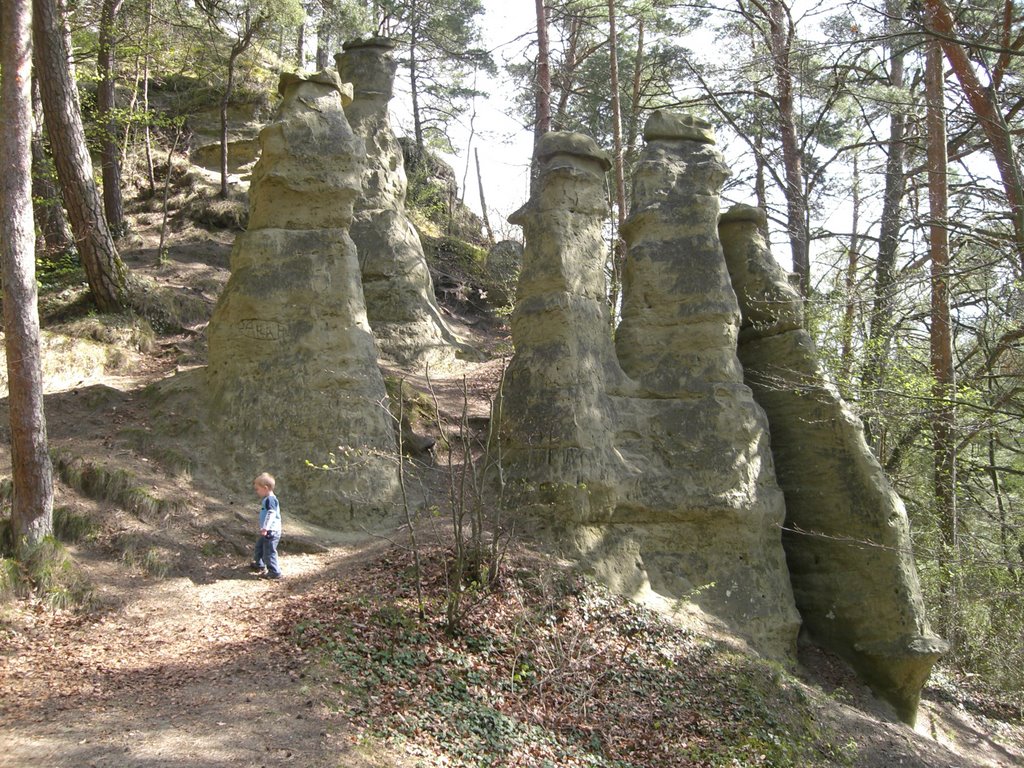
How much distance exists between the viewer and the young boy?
34.8ft

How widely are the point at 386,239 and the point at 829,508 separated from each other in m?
10.4

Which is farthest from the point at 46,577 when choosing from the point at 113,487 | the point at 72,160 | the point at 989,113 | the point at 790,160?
the point at 790,160

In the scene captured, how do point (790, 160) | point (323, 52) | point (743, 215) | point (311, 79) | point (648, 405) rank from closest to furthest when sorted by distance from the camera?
1. point (648, 405)
2. point (311, 79)
3. point (743, 215)
4. point (790, 160)
5. point (323, 52)

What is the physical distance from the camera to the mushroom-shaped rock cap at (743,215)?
47.8ft

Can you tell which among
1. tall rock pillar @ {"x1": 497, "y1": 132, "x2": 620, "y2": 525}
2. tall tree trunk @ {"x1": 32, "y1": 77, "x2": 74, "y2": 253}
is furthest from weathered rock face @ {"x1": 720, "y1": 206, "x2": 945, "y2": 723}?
tall tree trunk @ {"x1": 32, "y1": 77, "x2": 74, "y2": 253}

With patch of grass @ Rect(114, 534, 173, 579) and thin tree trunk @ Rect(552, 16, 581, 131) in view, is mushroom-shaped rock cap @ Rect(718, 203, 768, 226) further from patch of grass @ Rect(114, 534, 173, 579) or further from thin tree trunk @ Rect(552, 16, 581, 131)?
thin tree trunk @ Rect(552, 16, 581, 131)

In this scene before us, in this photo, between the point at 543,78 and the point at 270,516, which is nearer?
the point at 270,516

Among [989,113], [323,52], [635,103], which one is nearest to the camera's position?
[989,113]

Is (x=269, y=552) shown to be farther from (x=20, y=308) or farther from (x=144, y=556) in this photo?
(x=20, y=308)

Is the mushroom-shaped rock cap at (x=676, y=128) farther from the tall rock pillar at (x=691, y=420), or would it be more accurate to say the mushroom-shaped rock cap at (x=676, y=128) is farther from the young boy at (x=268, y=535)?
the young boy at (x=268, y=535)

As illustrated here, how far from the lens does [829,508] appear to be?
13195mm

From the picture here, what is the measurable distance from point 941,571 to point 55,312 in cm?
1576

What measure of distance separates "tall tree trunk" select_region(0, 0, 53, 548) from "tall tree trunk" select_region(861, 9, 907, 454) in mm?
9420

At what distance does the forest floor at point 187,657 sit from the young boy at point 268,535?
0.18 meters
